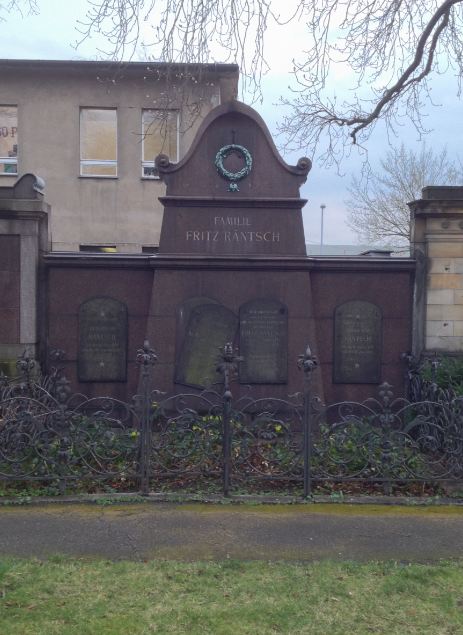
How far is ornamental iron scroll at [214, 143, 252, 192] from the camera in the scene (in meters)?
9.24

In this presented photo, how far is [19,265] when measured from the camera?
926cm

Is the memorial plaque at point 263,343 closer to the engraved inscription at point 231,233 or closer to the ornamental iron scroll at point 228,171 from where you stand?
the engraved inscription at point 231,233

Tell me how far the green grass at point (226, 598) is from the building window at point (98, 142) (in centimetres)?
1898

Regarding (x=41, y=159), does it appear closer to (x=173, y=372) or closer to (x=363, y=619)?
(x=173, y=372)

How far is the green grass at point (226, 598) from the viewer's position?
3.82m

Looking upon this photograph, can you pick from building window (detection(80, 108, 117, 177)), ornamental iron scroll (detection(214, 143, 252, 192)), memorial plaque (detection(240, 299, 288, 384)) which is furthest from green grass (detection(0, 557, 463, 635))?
building window (detection(80, 108, 117, 177))

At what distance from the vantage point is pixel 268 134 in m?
9.31

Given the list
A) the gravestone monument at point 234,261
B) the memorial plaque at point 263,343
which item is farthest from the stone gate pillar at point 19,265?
the memorial plaque at point 263,343

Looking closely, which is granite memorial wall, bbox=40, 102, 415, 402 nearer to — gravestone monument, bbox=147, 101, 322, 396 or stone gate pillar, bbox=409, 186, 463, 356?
gravestone monument, bbox=147, 101, 322, 396

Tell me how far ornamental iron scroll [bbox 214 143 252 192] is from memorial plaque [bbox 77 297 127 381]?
89.1 inches

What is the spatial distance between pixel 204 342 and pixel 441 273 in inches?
136

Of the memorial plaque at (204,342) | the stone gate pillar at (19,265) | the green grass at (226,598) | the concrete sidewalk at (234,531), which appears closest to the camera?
the green grass at (226,598)

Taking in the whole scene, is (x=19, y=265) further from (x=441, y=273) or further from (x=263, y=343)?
(x=441, y=273)

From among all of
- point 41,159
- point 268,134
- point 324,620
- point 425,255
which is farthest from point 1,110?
point 324,620
